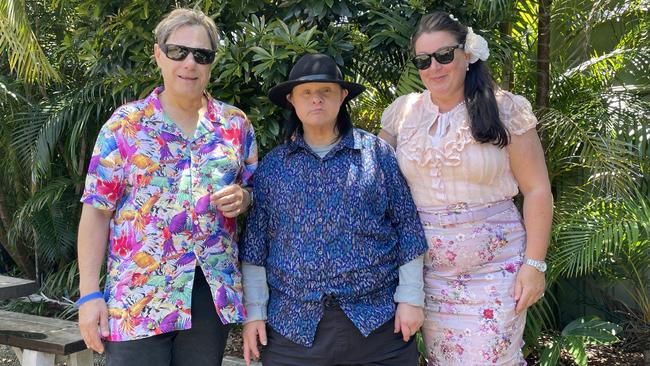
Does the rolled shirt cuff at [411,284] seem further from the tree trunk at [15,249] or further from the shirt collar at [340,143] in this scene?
the tree trunk at [15,249]

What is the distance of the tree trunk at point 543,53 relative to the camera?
14.3 feet

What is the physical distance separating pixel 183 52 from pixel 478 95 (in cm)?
114

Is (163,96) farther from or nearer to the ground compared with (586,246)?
farther from the ground

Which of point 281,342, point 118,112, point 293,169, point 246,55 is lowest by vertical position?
point 281,342

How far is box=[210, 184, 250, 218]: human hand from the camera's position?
7.84ft

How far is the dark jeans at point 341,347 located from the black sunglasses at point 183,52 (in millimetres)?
1036

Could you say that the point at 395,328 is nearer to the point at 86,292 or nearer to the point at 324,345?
the point at 324,345

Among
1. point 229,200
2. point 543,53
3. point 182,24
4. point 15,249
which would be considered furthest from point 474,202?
point 15,249

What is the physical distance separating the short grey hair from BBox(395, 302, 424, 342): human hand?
1215 millimetres

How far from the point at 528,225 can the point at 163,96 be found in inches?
59.8

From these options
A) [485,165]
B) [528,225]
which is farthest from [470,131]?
[528,225]

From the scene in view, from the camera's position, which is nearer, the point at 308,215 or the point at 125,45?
the point at 308,215

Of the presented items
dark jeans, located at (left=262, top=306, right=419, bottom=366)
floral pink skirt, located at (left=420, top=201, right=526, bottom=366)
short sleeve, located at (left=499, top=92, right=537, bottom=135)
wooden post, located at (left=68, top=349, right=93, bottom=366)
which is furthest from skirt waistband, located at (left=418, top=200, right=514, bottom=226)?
wooden post, located at (left=68, top=349, right=93, bottom=366)

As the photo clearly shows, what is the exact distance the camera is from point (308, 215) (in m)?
2.43
